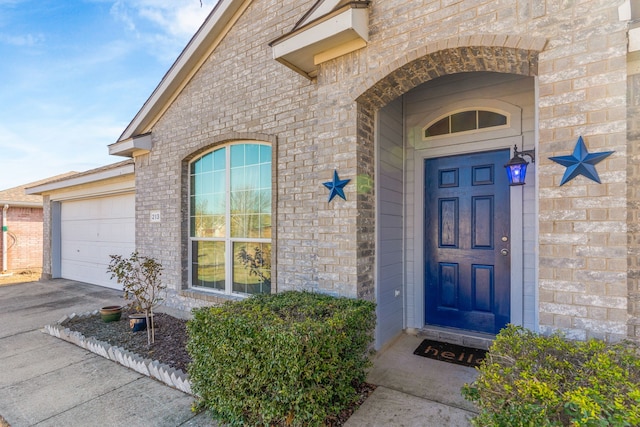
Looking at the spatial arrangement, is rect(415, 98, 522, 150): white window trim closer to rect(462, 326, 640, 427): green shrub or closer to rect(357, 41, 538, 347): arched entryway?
rect(357, 41, 538, 347): arched entryway

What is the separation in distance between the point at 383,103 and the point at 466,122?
1.30m

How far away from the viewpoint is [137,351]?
3.84 metres

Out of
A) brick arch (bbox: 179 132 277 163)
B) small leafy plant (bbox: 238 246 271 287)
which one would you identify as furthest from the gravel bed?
brick arch (bbox: 179 132 277 163)

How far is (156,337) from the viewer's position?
431 cm

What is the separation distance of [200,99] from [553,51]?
15.8 feet

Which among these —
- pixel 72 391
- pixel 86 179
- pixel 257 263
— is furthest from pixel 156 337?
pixel 86 179

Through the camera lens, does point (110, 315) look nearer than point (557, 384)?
No

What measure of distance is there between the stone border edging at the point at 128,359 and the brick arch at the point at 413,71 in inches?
80.3

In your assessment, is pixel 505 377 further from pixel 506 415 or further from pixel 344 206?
pixel 344 206

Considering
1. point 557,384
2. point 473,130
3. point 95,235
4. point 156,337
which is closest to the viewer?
point 557,384

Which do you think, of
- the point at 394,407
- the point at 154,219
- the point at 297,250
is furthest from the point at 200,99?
the point at 394,407

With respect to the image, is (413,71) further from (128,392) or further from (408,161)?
(128,392)

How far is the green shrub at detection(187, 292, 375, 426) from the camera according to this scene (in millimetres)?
2135

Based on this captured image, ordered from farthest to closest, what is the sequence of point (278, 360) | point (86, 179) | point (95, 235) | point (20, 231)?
point (20, 231)
point (95, 235)
point (86, 179)
point (278, 360)
